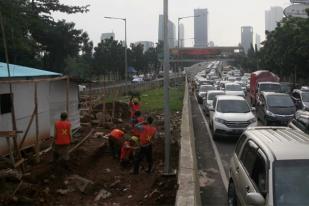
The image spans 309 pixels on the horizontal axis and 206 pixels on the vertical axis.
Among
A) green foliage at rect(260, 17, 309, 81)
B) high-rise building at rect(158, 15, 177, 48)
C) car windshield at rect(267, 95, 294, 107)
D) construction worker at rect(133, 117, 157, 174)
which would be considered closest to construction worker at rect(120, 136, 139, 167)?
construction worker at rect(133, 117, 157, 174)

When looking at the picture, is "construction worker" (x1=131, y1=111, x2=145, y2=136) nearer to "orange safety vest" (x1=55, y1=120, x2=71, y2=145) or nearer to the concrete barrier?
the concrete barrier

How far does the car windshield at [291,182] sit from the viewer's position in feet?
20.6

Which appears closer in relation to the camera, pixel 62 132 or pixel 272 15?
pixel 62 132

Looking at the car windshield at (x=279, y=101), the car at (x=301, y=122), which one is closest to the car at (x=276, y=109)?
the car windshield at (x=279, y=101)

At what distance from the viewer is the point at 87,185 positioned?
12.4 meters

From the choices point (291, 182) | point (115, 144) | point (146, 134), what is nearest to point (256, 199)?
point (291, 182)

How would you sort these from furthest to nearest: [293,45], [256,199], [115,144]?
[293,45] < [115,144] < [256,199]

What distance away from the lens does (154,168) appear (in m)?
15.3

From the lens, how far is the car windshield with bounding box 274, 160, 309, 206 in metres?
6.29

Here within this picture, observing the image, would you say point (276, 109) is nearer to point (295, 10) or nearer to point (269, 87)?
point (269, 87)

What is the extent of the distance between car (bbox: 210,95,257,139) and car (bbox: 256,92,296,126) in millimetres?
2596

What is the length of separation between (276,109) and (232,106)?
3.39 meters

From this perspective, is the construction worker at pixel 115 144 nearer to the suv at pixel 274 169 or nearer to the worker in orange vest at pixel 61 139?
the worker in orange vest at pixel 61 139

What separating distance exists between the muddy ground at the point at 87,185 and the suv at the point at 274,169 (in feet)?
8.71
